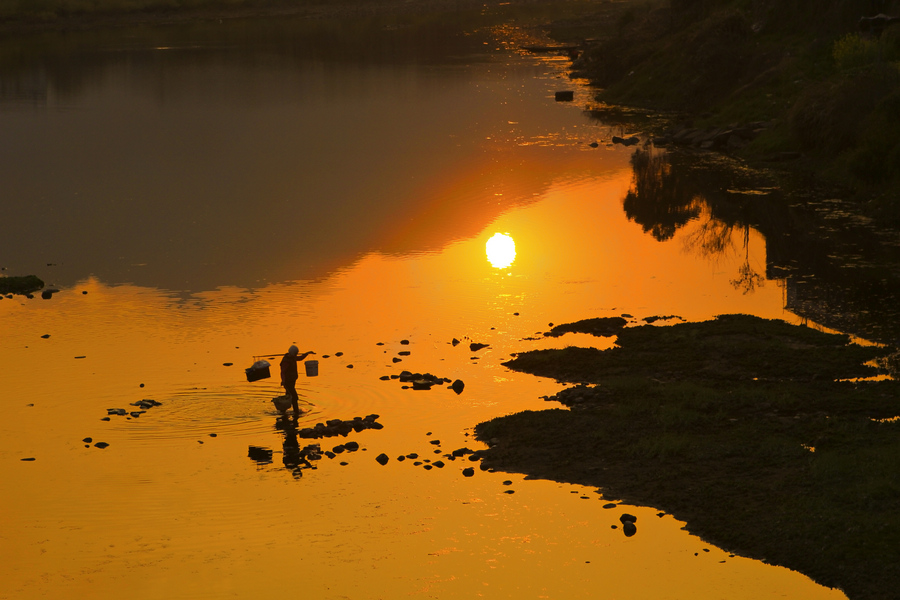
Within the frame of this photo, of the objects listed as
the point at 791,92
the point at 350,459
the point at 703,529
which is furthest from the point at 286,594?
the point at 791,92

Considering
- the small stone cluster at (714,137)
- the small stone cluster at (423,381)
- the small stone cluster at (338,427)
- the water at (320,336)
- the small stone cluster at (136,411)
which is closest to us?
the water at (320,336)

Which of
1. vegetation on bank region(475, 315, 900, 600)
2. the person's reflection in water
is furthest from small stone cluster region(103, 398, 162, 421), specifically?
vegetation on bank region(475, 315, 900, 600)

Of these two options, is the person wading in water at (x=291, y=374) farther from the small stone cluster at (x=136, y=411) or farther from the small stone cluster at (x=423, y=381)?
the small stone cluster at (x=136, y=411)

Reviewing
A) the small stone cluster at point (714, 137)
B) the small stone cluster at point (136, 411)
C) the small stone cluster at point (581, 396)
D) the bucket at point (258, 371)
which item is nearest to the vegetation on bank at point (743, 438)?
the small stone cluster at point (581, 396)

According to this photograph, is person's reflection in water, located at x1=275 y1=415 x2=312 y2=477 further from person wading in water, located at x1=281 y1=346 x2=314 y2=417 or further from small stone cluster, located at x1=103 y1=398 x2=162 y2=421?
small stone cluster, located at x1=103 y1=398 x2=162 y2=421

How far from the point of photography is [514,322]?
94.2 ft

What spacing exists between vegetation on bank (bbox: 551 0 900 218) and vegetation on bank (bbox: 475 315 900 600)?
632 inches

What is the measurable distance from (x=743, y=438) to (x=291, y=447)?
29.5 ft

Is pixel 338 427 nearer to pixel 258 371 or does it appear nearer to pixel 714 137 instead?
pixel 258 371

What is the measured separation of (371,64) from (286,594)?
297ft

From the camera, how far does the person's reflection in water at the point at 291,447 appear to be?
2056 cm

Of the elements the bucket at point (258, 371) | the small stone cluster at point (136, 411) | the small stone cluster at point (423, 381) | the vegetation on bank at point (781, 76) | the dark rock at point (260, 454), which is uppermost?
the vegetation on bank at point (781, 76)

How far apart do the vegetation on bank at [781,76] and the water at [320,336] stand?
23.0 ft

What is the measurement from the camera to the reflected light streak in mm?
35438
